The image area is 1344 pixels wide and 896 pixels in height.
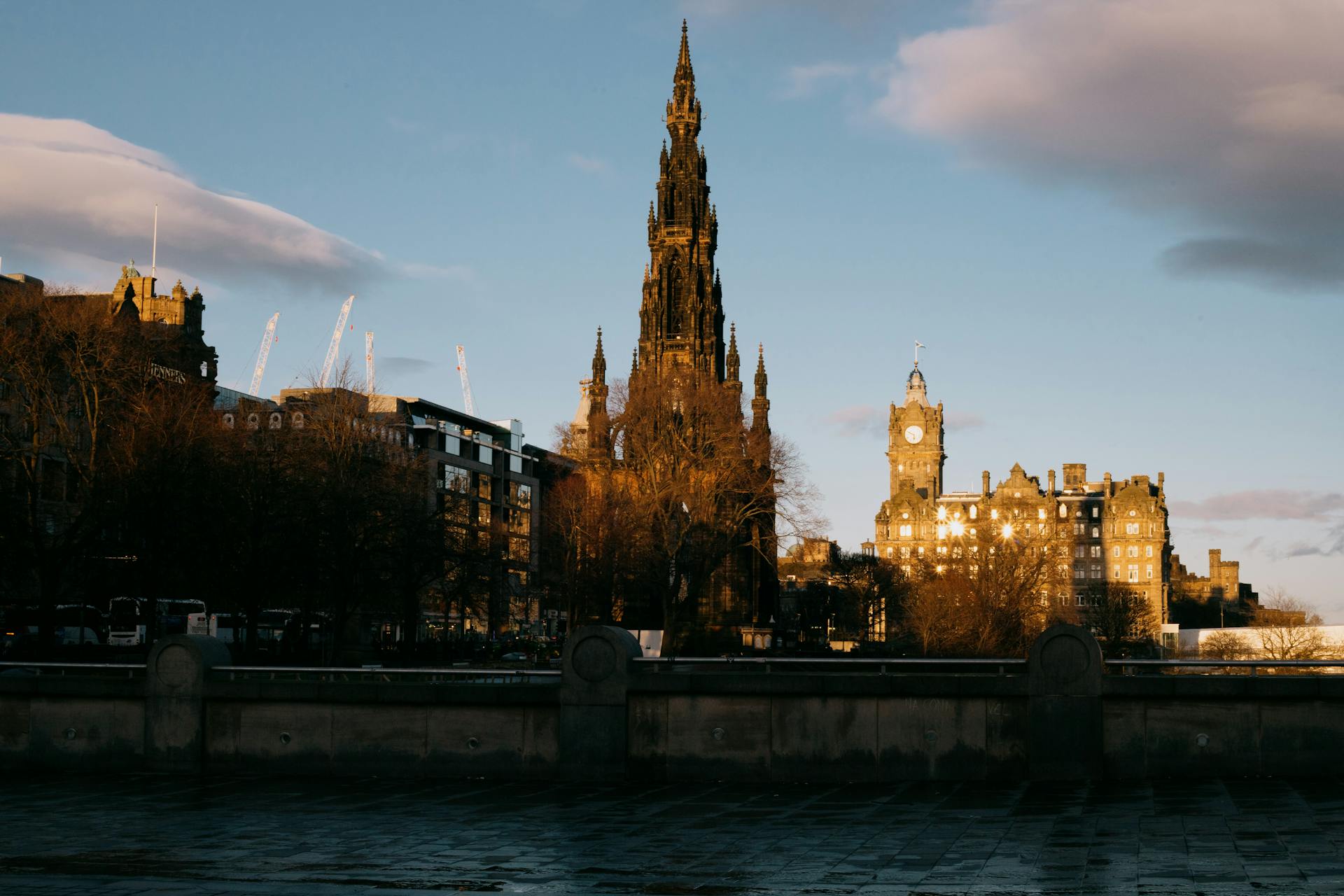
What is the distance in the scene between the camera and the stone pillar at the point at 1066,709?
955 inches

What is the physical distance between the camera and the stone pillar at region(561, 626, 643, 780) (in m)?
25.8

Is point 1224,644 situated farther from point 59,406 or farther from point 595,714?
point 595,714

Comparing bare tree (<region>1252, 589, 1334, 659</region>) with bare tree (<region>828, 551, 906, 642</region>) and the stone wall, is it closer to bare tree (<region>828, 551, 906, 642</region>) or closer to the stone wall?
bare tree (<region>828, 551, 906, 642</region>)

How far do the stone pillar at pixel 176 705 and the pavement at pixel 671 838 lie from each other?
1476 mm

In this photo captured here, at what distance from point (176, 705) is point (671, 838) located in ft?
39.9

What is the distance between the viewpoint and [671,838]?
63.7ft

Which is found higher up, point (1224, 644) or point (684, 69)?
point (684, 69)

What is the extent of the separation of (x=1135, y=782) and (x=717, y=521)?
57283 millimetres

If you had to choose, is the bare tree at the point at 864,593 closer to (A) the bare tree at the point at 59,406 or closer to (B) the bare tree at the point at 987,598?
(B) the bare tree at the point at 987,598

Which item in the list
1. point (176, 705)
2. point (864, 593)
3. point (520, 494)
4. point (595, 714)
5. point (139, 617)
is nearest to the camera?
point (595, 714)

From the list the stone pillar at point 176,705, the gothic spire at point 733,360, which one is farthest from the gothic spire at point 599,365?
the stone pillar at point 176,705

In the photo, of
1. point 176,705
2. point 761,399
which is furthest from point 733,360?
point 176,705

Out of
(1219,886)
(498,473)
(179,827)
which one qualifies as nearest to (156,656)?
(179,827)

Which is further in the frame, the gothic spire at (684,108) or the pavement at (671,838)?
the gothic spire at (684,108)
